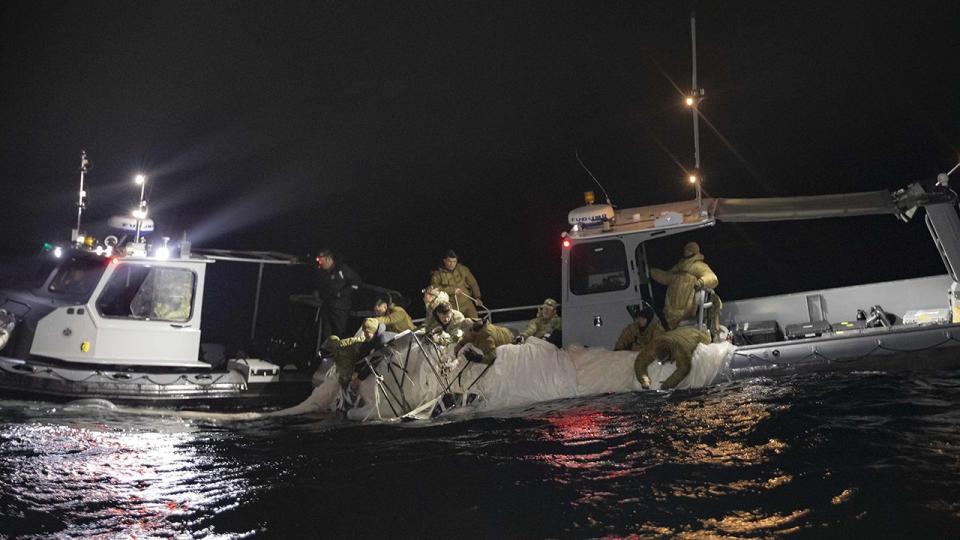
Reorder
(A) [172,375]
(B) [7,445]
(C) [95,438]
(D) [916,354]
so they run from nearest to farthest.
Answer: (B) [7,445], (C) [95,438], (D) [916,354], (A) [172,375]

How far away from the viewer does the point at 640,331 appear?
937 centimetres

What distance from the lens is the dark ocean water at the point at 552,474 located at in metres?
3.89

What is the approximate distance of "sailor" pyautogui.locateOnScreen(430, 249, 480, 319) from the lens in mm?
11070

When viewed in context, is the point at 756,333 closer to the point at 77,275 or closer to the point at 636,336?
the point at 636,336

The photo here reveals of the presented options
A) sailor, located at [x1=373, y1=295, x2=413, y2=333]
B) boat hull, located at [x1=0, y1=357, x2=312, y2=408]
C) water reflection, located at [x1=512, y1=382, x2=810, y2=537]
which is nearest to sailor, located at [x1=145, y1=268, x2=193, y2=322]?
boat hull, located at [x1=0, y1=357, x2=312, y2=408]

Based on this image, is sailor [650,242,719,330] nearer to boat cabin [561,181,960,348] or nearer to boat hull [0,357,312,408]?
boat cabin [561,181,960,348]

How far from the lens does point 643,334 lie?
934 cm

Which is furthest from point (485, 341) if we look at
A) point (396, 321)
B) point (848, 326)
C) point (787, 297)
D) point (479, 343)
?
point (848, 326)

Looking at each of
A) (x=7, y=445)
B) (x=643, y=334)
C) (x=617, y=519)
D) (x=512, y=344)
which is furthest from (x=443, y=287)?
(x=617, y=519)

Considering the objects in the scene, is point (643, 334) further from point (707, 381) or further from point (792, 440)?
point (792, 440)

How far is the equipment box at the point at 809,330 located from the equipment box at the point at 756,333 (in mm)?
417

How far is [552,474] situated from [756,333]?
5.88 m

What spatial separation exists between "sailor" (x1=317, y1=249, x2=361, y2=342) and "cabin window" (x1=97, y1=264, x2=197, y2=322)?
6.72ft

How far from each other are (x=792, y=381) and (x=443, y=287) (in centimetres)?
519
